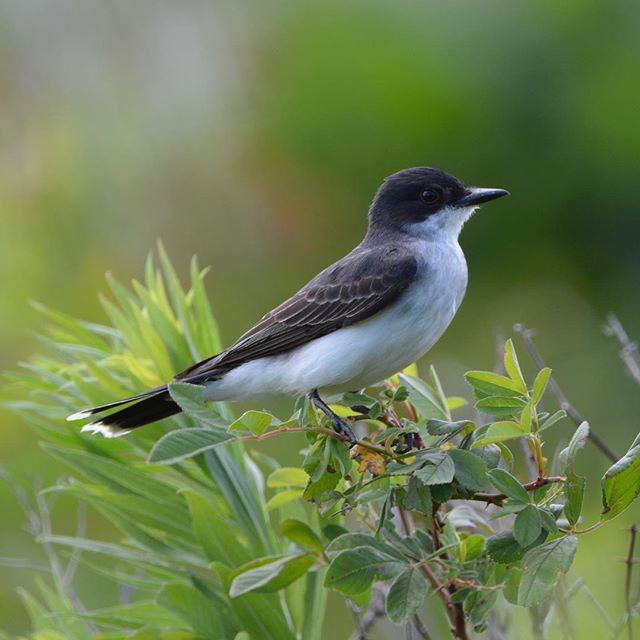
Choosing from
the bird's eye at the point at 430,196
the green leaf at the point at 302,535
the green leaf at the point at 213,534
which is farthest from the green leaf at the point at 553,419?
the bird's eye at the point at 430,196

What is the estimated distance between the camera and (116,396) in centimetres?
303

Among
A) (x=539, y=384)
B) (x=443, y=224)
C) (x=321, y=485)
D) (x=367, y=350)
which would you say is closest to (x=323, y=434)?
(x=321, y=485)

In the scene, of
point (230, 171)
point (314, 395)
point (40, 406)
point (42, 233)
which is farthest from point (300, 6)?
point (40, 406)

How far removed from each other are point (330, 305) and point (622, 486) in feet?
5.84

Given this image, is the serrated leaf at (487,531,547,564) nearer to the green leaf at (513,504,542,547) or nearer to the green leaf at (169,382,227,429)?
the green leaf at (513,504,542,547)

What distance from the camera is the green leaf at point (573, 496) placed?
1979 millimetres

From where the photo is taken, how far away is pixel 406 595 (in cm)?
210

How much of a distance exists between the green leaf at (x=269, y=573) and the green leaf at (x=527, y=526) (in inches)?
21.3

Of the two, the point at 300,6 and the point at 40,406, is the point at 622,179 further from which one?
the point at 40,406

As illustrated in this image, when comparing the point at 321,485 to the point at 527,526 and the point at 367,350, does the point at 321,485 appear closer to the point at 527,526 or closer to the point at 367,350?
the point at 527,526

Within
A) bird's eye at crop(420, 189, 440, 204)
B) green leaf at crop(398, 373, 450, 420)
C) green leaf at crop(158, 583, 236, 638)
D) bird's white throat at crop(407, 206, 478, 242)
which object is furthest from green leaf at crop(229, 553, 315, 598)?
bird's eye at crop(420, 189, 440, 204)

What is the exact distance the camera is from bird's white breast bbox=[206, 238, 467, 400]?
3414 millimetres

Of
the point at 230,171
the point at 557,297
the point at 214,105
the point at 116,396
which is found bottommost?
the point at 557,297

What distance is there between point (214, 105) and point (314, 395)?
381cm
